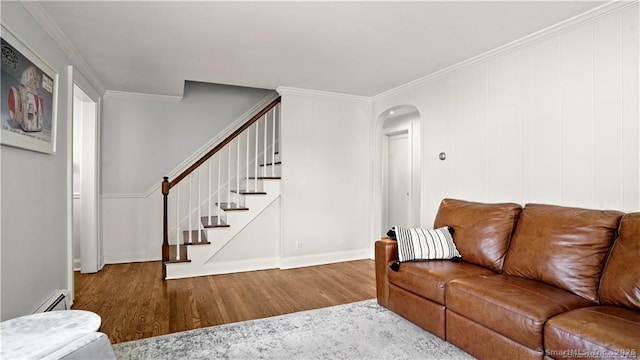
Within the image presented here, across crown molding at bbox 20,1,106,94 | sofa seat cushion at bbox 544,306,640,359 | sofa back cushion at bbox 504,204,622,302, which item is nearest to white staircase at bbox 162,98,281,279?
crown molding at bbox 20,1,106,94

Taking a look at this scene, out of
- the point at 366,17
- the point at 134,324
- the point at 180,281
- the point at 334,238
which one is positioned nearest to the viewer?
the point at 366,17

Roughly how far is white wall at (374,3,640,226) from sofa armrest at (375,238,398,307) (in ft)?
3.46

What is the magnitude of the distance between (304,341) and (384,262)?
953 mm

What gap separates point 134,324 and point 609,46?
13.3 feet

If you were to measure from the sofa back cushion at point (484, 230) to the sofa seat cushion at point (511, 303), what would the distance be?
0.95 feet

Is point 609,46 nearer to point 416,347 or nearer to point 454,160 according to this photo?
point 454,160

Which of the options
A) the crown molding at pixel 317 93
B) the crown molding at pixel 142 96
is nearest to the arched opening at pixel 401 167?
the crown molding at pixel 317 93

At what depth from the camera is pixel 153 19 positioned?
250cm

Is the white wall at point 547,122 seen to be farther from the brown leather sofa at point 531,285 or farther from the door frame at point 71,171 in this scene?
the door frame at point 71,171

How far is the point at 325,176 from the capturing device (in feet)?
15.6

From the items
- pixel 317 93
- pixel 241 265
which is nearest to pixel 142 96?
pixel 317 93

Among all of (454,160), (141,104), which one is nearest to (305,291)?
(454,160)

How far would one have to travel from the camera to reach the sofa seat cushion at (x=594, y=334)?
1.49m

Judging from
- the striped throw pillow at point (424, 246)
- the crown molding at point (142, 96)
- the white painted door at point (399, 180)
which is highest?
the crown molding at point (142, 96)
